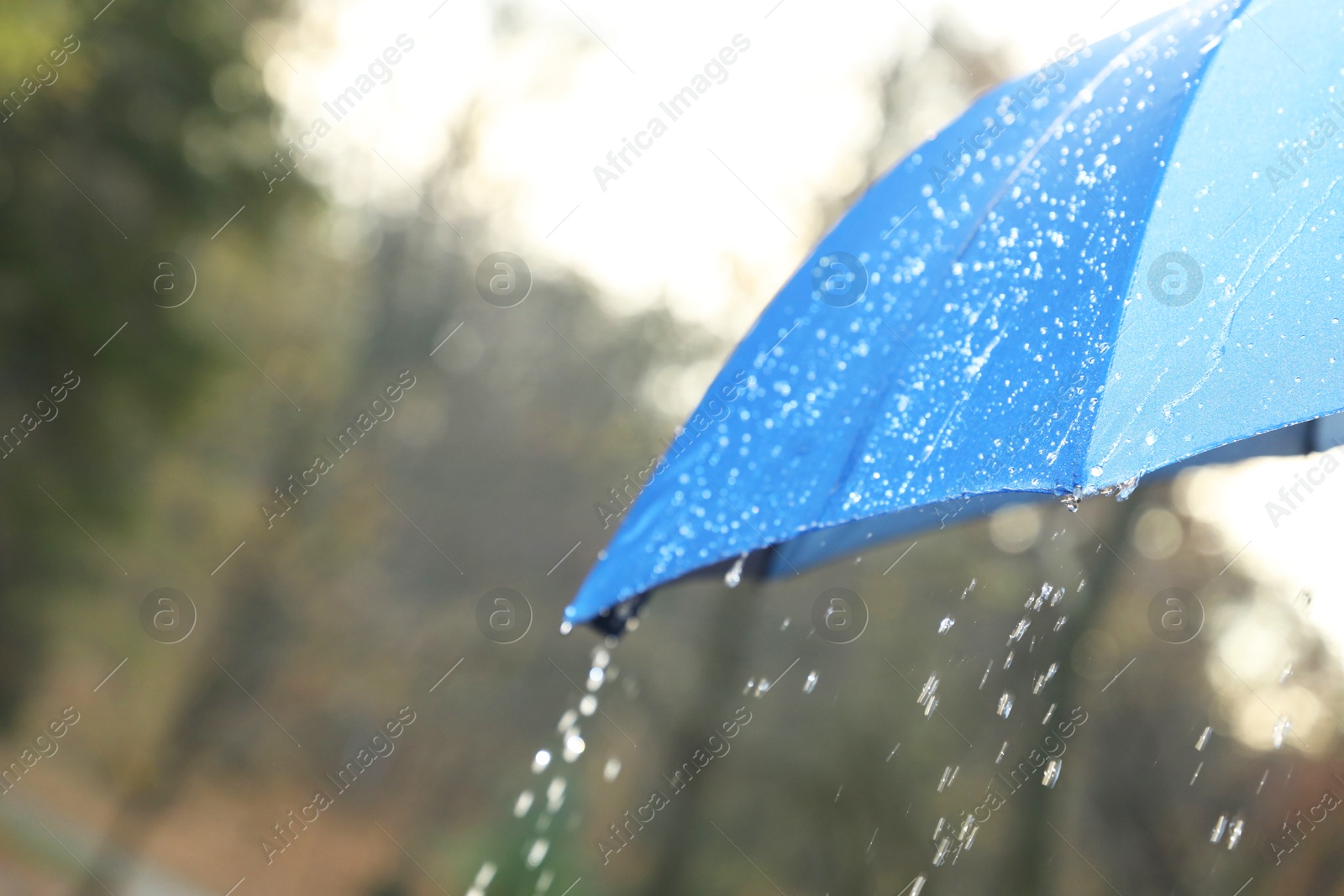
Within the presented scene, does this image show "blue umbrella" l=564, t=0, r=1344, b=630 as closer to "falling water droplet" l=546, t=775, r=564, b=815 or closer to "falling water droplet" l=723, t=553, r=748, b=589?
"falling water droplet" l=723, t=553, r=748, b=589

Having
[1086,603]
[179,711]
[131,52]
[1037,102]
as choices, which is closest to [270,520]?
[179,711]

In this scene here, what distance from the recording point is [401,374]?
15.0 m

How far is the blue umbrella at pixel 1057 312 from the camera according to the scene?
1479 millimetres

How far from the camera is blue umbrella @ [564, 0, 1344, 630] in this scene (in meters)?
1.48

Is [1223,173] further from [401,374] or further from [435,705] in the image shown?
[435,705]

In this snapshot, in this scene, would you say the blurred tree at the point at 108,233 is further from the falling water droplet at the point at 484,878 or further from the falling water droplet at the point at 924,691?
the falling water droplet at the point at 924,691

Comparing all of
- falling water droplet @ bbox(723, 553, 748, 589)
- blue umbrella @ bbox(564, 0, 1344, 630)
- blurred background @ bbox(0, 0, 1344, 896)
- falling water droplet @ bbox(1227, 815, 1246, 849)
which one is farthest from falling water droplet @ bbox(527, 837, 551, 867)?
blue umbrella @ bbox(564, 0, 1344, 630)

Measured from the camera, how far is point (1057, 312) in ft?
5.42
